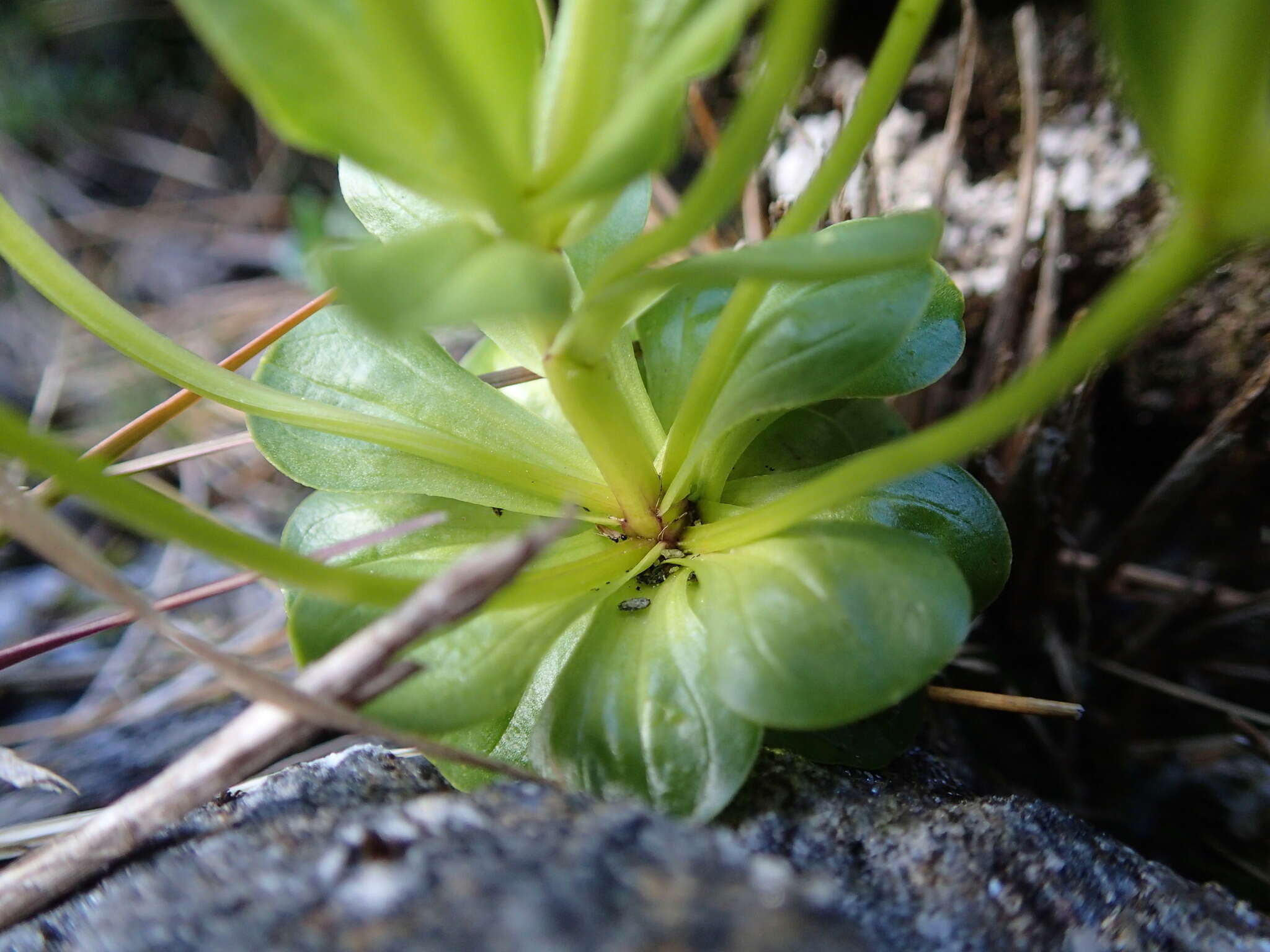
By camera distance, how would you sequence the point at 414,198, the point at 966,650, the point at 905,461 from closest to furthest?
the point at 905,461
the point at 414,198
the point at 966,650

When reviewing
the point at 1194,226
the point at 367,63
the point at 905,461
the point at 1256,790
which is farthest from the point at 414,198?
the point at 1256,790

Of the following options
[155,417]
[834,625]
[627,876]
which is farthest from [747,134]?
[155,417]

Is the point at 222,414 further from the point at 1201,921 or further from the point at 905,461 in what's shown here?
the point at 1201,921

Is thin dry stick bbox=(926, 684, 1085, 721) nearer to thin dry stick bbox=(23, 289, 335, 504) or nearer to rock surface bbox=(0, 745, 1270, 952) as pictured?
rock surface bbox=(0, 745, 1270, 952)

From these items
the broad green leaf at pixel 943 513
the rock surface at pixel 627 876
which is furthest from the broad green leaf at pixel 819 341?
the rock surface at pixel 627 876

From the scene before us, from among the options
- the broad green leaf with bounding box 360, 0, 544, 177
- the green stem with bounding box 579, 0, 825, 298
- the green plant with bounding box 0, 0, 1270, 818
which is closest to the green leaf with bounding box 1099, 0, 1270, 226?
the green plant with bounding box 0, 0, 1270, 818

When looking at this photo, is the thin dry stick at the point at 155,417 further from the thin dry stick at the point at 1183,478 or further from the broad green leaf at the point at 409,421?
the thin dry stick at the point at 1183,478

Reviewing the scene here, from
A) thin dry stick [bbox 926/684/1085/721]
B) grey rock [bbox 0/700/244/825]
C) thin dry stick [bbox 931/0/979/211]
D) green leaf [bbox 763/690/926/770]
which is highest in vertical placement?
thin dry stick [bbox 931/0/979/211]
